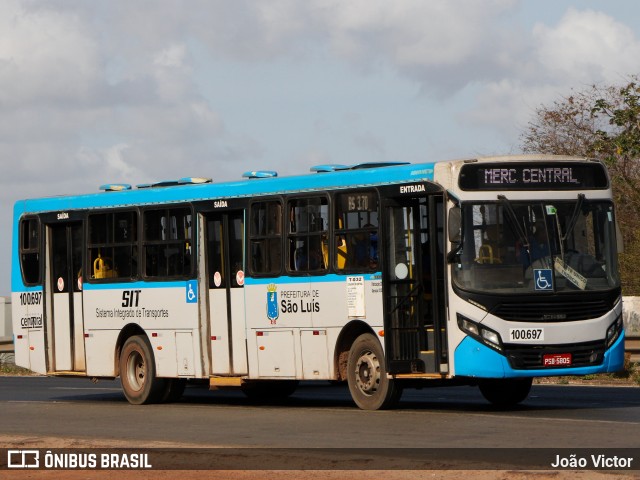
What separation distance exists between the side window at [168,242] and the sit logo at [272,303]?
1.75m

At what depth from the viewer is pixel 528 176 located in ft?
62.8

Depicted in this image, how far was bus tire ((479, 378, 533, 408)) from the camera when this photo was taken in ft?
67.2

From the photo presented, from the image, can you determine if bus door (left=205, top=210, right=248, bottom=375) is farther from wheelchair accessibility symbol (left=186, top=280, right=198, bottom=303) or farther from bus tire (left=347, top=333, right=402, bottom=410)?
bus tire (left=347, top=333, right=402, bottom=410)

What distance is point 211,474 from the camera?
537 inches

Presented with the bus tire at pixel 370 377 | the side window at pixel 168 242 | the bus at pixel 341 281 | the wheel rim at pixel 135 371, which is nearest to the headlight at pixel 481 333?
the bus at pixel 341 281

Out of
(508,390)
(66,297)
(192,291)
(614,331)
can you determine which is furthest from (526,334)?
(66,297)

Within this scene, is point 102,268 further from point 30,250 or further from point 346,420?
point 346,420

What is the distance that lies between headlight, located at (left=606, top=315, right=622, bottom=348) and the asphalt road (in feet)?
2.86

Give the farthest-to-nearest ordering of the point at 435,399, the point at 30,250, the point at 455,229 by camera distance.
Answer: the point at 30,250 < the point at 435,399 < the point at 455,229

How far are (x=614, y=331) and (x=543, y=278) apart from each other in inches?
48.6

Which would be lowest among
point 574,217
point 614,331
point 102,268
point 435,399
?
point 435,399

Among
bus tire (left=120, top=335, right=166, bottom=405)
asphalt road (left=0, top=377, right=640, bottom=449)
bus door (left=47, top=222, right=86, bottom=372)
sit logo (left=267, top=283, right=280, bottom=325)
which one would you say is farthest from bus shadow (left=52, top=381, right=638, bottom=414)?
sit logo (left=267, top=283, right=280, bottom=325)

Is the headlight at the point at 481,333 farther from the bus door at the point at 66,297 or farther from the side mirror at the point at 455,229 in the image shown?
the bus door at the point at 66,297

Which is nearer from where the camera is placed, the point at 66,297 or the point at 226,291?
the point at 226,291
